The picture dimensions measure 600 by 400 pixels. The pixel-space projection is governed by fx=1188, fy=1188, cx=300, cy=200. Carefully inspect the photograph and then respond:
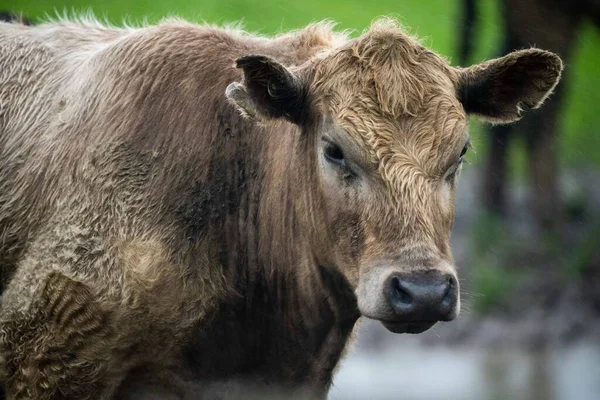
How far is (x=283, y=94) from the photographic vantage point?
21.7 feet

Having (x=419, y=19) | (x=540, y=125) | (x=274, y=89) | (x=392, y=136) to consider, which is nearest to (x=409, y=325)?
(x=392, y=136)

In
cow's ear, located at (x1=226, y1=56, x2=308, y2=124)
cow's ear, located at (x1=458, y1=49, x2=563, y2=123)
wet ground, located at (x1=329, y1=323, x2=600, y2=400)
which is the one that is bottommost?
wet ground, located at (x1=329, y1=323, x2=600, y2=400)

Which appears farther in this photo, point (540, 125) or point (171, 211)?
point (540, 125)

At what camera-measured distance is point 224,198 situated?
700 centimetres

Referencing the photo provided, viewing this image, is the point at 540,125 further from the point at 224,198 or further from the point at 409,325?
the point at 409,325

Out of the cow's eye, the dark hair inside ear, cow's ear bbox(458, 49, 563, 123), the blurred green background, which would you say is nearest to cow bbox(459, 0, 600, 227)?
the blurred green background

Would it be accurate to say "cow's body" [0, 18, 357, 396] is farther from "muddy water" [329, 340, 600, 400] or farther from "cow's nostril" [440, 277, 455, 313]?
"muddy water" [329, 340, 600, 400]

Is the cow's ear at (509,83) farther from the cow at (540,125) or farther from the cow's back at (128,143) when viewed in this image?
the cow at (540,125)

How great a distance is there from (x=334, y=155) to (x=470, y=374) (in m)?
7.22

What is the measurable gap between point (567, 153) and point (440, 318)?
11.2 metres

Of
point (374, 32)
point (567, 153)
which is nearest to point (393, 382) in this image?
point (567, 153)

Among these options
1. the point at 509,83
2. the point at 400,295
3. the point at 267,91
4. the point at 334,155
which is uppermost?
the point at 509,83

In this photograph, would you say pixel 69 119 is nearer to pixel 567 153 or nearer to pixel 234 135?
pixel 234 135

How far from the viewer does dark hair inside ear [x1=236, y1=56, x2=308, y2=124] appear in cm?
645
